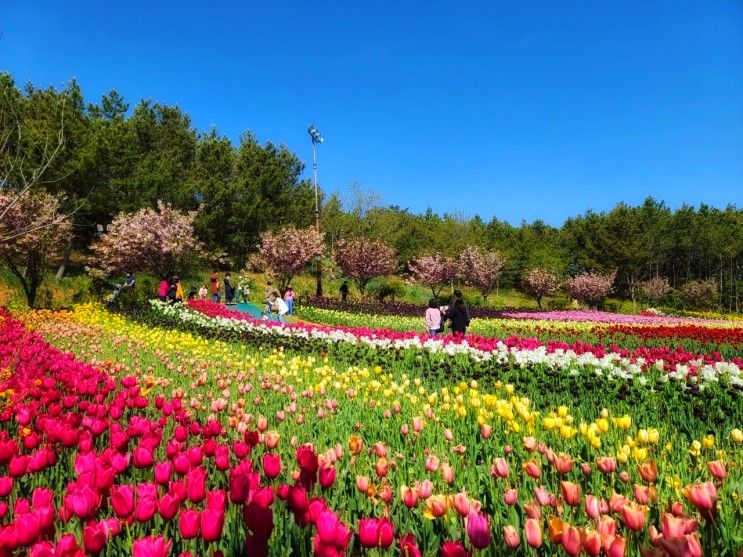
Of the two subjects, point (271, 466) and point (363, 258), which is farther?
point (363, 258)

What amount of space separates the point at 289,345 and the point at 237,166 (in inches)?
1283

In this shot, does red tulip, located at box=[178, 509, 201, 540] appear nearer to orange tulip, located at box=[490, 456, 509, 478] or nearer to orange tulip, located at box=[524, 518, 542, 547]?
orange tulip, located at box=[524, 518, 542, 547]

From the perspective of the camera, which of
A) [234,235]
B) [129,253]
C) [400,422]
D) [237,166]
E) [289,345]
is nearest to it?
[400,422]

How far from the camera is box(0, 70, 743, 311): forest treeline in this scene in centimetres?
2788

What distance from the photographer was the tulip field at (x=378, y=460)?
1.81 m

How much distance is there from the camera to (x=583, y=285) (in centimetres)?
4119

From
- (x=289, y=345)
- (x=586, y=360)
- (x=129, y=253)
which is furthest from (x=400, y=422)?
(x=129, y=253)

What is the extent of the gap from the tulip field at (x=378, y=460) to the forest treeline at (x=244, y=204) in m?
11.6

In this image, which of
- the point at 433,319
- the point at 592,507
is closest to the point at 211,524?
the point at 592,507

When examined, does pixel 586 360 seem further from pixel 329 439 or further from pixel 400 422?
pixel 329 439

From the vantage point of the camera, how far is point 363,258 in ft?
104

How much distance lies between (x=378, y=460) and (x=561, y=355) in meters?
5.94

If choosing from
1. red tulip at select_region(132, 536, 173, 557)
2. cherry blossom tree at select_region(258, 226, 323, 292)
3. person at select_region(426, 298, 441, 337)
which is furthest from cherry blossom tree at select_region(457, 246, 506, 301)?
red tulip at select_region(132, 536, 173, 557)

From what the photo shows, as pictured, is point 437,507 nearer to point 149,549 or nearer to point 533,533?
point 533,533
